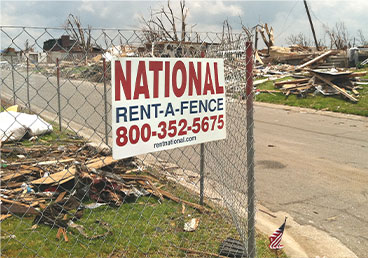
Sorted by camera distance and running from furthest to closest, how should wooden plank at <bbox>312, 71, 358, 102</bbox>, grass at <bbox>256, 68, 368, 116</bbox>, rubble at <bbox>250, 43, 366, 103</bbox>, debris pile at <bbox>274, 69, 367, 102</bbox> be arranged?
rubble at <bbox>250, 43, 366, 103</bbox>
debris pile at <bbox>274, 69, 367, 102</bbox>
wooden plank at <bbox>312, 71, 358, 102</bbox>
grass at <bbox>256, 68, 368, 116</bbox>

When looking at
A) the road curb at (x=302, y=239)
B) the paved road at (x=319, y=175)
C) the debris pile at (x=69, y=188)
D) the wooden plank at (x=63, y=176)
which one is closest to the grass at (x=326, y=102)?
the paved road at (x=319, y=175)

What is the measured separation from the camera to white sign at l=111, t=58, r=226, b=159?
2.32 metres

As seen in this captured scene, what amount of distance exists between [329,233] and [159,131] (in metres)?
3.11

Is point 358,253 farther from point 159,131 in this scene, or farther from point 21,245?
point 21,245

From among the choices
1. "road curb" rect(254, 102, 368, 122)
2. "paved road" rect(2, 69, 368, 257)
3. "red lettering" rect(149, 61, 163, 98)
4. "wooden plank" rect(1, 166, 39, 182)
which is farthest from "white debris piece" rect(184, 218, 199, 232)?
"road curb" rect(254, 102, 368, 122)

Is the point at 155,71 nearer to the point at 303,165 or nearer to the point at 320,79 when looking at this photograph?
the point at 303,165

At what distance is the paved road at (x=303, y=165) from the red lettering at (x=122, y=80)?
311mm

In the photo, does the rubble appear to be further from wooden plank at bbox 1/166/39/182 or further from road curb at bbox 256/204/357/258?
wooden plank at bbox 1/166/39/182

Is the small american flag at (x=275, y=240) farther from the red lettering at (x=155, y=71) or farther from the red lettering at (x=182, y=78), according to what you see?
the red lettering at (x=155, y=71)

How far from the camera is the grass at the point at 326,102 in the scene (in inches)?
537

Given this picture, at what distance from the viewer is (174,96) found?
261 cm

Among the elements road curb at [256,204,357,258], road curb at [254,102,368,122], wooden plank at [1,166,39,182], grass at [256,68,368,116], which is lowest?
Result: road curb at [256,204,357,258]

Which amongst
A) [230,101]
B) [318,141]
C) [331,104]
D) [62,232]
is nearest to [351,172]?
[318,141]

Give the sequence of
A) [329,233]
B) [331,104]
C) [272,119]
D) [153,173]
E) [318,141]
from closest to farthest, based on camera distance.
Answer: [329,233] → [153,173] → [318,141] → [272,119] → [331,104]
